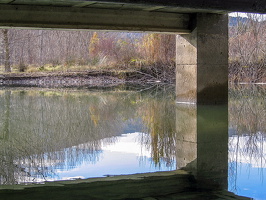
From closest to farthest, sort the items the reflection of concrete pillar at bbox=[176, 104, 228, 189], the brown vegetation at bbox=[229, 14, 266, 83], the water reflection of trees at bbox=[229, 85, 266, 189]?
the reflection of concrete pillar at bbox=[176, 104, 228, 189]
the water reflection of trees at bbox=[229, 85, 266, 189]
the brown vegetation at bbox=[229, 14, 266, 83]

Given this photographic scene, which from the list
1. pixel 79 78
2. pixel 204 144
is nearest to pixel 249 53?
pixel 79 78

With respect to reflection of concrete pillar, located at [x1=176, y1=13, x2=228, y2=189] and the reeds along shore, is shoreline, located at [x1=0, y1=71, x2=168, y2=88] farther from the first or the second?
reflection of concrete pillar, located at [x1=176, y1=13, x2=228, y2=189]

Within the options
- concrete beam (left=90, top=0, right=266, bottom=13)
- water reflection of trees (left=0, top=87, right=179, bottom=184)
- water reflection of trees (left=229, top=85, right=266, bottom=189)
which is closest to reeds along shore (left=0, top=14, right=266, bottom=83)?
water reflection of trees (left=0, top=87, right=179, bottom=184)

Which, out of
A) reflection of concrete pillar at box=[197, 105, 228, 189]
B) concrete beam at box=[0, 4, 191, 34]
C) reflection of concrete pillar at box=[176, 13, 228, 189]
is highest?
concrete beam at box=[0, 4, 191, 34]

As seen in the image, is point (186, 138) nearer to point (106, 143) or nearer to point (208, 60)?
point (106, 143)

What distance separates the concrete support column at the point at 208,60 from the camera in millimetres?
9375

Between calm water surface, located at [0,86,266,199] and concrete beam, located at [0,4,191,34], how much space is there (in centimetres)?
165

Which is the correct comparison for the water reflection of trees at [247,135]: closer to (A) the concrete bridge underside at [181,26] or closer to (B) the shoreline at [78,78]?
(A) the concrete bridge underside at [181,26]

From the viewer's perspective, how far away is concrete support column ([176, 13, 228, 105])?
9.38m

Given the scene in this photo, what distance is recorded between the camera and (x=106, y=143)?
5391mm

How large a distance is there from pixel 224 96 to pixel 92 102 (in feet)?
9.83

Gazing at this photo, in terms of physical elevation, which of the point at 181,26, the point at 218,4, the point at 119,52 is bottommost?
the point at 218,4

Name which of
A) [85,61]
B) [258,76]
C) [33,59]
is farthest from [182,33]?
[33,59]

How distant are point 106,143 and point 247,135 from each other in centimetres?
184
